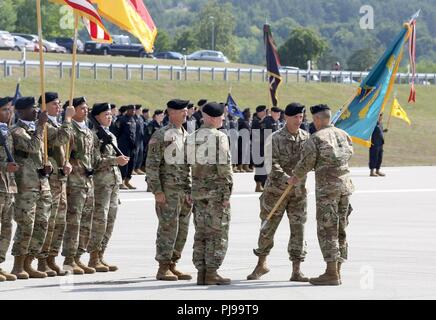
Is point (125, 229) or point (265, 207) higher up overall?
point (265, 207)

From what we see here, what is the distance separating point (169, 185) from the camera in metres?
13.6

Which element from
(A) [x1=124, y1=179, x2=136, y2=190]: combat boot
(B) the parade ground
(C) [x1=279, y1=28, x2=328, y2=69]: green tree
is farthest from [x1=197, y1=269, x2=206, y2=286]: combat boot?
(C) [x1=279, y1=28, x2=328, y2=69]: green tree

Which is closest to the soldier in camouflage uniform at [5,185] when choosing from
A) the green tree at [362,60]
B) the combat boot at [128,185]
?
the combat boot at [128,185]

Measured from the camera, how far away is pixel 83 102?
14.1 meters

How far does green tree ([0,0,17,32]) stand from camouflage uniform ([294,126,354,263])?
9181 centimetres

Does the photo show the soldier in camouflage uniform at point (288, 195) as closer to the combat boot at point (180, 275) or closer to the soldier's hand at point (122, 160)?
the combat boot at point (180, 275)

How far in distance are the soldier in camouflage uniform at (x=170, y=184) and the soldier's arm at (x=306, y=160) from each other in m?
1.20

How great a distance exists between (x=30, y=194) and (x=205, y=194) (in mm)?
1794

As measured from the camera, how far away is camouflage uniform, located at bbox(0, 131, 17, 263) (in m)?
13.0

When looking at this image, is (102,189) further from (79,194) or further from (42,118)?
(42,118)

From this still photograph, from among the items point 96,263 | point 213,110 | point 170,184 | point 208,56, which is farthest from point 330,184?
point 208,56
